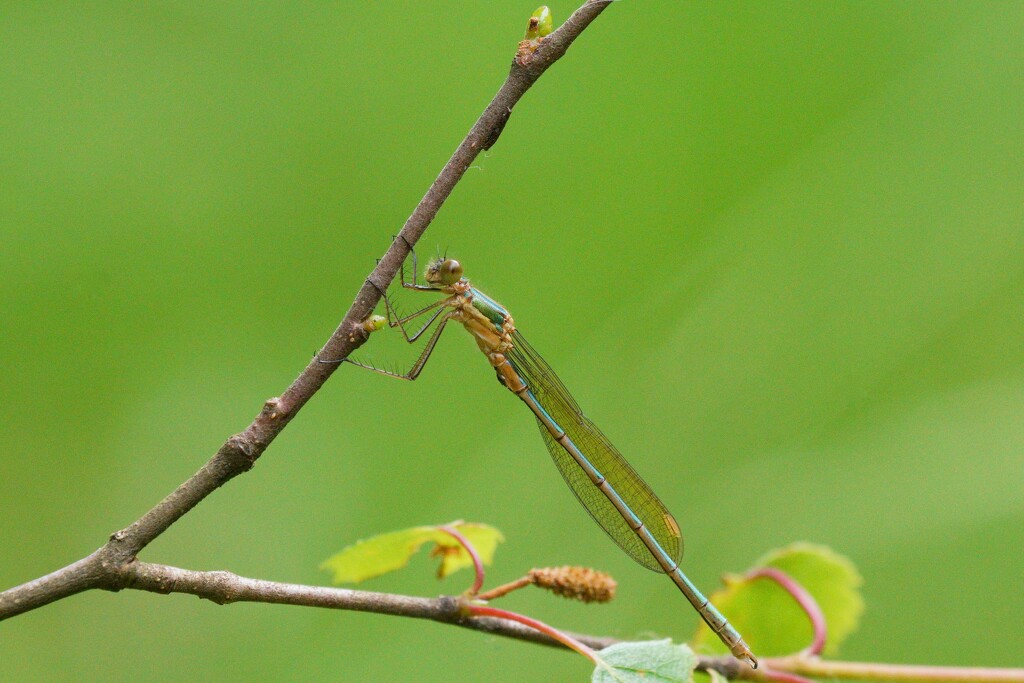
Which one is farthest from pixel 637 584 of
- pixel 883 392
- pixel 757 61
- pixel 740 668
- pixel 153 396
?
pixel 757 61

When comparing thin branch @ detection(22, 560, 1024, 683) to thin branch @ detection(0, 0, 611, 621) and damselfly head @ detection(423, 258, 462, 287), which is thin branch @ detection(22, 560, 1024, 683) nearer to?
thin branch @ detection(0, 0, 611, 621)

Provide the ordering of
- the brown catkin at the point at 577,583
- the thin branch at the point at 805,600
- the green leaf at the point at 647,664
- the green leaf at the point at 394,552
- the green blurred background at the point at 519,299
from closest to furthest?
the green leaf at the point at 647,664 < the brown catkin at the point at 577,583 < the green leaf at the point at 394,552 < the thin branch at the point at 805,600 < the green blurred background at the point at 519,299

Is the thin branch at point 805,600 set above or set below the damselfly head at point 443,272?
below

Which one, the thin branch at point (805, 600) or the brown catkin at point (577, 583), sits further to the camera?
the thin branch at point (805, 600)

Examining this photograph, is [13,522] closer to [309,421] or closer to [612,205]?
[309,421]

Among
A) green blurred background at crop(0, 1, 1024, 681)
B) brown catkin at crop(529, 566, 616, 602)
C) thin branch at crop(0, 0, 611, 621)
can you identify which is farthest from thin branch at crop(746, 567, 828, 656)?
thin branch at crop(0, 0, 611, 621)

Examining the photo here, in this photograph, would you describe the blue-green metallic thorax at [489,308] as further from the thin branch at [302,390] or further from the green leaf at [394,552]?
the thin branch at [302,390]

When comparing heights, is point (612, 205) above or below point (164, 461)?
above

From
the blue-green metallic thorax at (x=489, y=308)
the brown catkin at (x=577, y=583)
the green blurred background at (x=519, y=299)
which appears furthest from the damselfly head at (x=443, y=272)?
the brown catkin at (x=577, y=583)
